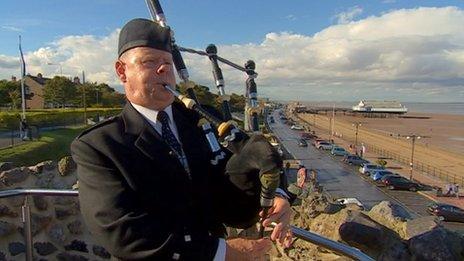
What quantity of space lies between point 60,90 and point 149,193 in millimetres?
48760

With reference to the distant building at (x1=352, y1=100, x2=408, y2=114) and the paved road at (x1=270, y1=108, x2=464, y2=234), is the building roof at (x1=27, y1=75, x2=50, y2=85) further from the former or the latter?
the distant building at (x1=352, y1=100, x2=408, y2=114)

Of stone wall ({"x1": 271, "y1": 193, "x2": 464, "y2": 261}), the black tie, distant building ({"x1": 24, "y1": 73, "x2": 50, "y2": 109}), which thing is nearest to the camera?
the black tie

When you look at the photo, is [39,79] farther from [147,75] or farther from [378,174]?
[147,75]

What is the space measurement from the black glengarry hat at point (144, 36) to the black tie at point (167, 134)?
0.93 feet

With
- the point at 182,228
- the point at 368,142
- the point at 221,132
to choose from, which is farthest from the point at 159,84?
the point at 368,142

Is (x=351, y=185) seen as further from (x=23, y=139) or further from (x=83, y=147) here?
(x=83, y=147)

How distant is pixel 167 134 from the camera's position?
195 centimetres

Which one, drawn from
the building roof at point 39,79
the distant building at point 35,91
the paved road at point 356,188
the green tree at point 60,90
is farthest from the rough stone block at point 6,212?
the building roof at point 39,79

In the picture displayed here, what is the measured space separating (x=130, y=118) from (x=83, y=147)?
228mm

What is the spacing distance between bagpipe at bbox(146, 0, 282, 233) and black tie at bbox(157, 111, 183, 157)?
128 millimetres

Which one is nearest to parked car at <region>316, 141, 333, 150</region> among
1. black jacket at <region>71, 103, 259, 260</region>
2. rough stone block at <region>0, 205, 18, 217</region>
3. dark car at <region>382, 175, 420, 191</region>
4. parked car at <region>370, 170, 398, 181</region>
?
parked car at <region>370, 170, 398, 181</region>

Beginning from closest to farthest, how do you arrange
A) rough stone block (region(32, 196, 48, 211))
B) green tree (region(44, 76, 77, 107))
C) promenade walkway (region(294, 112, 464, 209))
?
1. rough stone block (region(32, 196, 48, 211))
2. promenade walkway (region(294, 112, 464, 209))
3. green tree (region(44, 76, 77, 107))

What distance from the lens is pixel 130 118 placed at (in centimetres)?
191

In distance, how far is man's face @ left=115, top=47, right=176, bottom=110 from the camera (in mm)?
1836
